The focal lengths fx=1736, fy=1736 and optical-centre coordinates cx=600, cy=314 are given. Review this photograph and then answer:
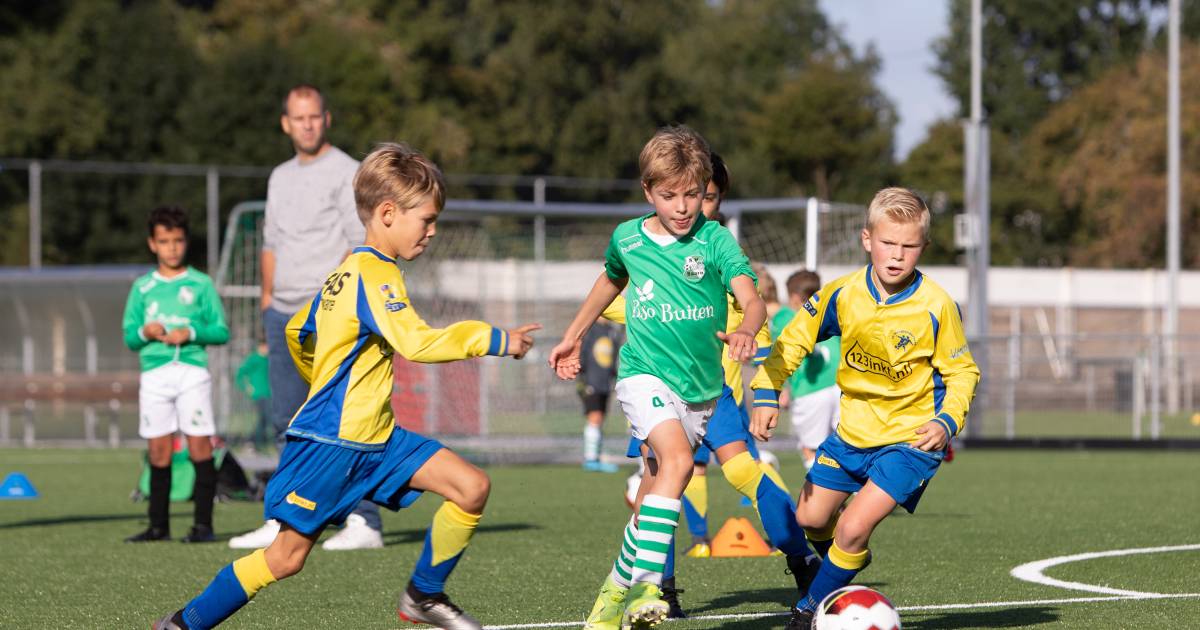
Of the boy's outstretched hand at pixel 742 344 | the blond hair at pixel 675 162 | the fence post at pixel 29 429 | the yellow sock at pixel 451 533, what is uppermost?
the blond hair at pixel 675 162

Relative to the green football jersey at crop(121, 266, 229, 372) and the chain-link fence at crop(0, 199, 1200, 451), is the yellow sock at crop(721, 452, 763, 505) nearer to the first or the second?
the green football jersey at crop(121, 266, 229, 372)

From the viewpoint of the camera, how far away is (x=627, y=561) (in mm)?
5965

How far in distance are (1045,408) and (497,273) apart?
7.69 m

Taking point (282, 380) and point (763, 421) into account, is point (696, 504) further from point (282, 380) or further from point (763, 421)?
point (763, 421)

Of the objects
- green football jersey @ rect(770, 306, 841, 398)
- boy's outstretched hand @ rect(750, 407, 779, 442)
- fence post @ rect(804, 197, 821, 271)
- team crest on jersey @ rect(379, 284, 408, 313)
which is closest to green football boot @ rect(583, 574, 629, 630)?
boy's outstretched hand @ rect(750, 407, 779, 442)

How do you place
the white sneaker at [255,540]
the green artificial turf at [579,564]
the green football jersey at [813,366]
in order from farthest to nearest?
the green football jersey at [813,366] < the white sneaker at [255,540] < the green artificial turf at [579,564]

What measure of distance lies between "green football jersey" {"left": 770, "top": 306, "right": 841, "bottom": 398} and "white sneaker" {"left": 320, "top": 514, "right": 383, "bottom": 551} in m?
3.51

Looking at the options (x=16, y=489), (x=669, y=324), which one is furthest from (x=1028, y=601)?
(x=16, y=489)

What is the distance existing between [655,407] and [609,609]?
73 centimetres

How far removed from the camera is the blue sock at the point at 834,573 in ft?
19.5

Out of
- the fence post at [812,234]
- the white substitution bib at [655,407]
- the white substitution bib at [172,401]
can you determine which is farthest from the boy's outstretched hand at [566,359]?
the fence post at [812,234]

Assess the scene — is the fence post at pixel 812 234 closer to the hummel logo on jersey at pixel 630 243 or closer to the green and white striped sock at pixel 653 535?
the hummel logo on jersey at pixel 630 243

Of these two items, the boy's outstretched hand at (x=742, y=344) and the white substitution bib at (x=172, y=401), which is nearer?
the boy's outstretched hand at (x=742, y=344)

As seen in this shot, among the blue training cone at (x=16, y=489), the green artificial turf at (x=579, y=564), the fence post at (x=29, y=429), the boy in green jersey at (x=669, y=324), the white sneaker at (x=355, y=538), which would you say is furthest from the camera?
the fence post at (x=29, y=429)
